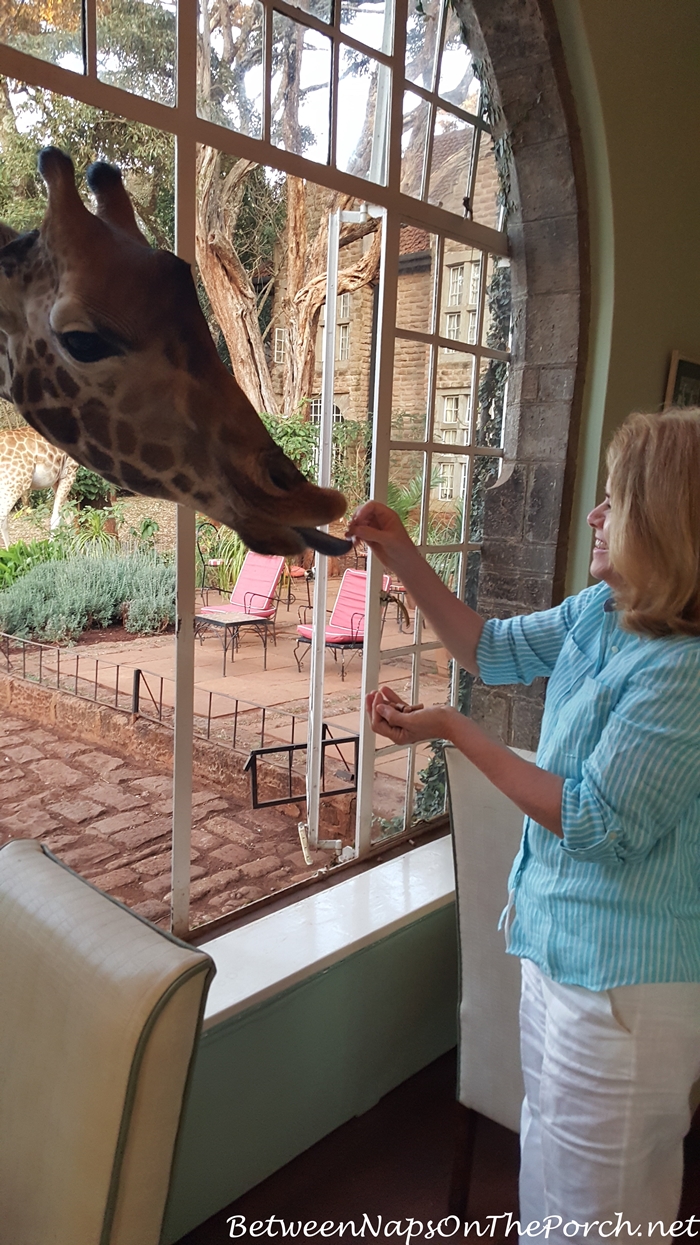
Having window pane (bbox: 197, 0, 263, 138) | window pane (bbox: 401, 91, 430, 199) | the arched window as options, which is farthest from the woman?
window pane (bbox: 401, 91, 430, 199)

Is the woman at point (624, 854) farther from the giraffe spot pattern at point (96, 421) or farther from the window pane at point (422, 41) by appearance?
the window pane at point (422, 41)

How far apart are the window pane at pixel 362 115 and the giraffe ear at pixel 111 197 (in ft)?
2.76

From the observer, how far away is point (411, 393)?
15.4 feet

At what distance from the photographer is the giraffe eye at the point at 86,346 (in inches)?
41.9

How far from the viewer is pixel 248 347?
12.1 ft

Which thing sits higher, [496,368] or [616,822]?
[496,368]

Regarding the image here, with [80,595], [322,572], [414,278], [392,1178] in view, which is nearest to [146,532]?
[322,572]

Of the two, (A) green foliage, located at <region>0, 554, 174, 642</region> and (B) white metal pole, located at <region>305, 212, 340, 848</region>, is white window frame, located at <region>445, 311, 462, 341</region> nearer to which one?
(B) white metal pole, located at <region>305, 212, 340, 848</region>

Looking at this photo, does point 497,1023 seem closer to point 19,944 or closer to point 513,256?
point 19,944

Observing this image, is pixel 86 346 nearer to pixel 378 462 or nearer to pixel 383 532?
pixel 383 532

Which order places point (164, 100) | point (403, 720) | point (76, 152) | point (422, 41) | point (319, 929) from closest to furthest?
point (403, 720) < point (164, 100) < point (319, 929) < point (422, 41) < point (76, 152)

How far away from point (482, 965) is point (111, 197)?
4.78 ft

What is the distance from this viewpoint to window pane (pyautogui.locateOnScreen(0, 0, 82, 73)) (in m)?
1.20

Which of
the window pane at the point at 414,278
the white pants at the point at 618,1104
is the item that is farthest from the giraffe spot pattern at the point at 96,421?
the window pane at the point at 414,278
